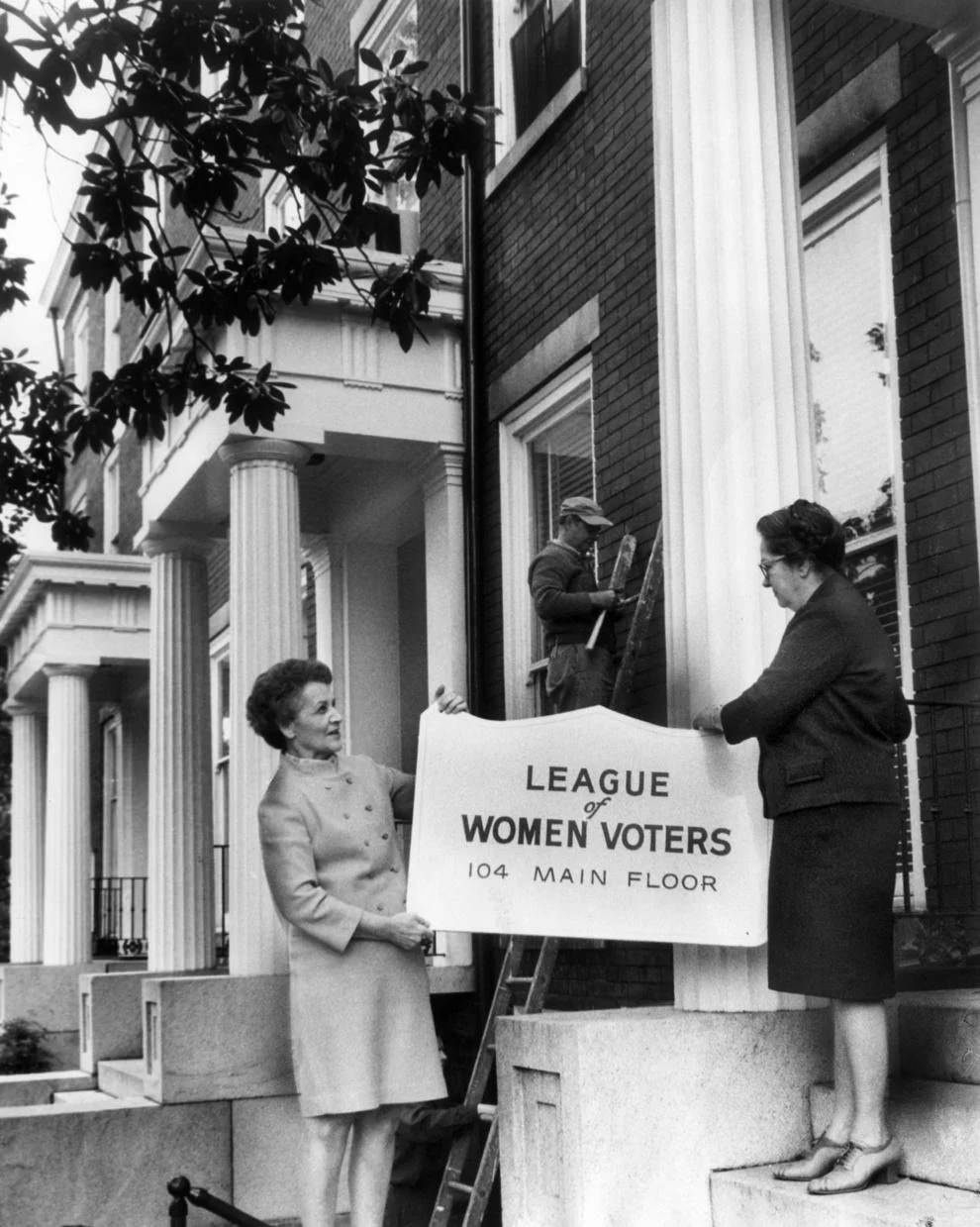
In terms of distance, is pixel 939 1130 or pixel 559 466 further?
pixel 559 466

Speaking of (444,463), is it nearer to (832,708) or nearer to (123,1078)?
(123,1078)

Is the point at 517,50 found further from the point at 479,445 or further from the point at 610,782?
the point at 610,782

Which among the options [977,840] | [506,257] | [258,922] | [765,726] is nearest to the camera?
[765,726]

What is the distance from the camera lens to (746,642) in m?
5.14

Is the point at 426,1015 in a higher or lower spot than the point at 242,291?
lower

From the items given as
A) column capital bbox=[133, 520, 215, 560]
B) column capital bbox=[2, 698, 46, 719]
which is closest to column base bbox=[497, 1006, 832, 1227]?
column capital bbox=[133, 520, 215, 560]

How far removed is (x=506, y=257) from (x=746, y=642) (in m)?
6.41

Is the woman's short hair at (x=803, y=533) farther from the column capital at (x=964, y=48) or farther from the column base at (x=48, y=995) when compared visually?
the column base at (x=48, y=995)

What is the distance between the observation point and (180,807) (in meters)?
11.6

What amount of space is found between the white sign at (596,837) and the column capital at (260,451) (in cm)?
541

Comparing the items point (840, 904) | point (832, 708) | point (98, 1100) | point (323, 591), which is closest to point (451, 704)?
point (832, 708)

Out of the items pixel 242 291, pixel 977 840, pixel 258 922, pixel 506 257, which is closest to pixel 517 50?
pixel 506 257

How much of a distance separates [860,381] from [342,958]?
12.3ft

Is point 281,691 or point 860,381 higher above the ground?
point 860,381
